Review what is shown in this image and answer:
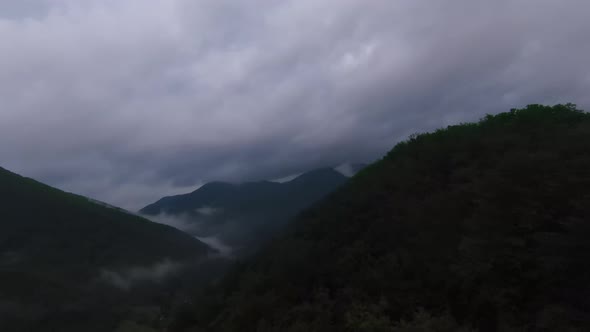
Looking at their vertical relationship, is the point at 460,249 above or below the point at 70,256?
below

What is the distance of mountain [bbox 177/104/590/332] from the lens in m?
12.5

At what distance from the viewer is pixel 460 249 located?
14773mm

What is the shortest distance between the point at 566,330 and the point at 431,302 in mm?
5242

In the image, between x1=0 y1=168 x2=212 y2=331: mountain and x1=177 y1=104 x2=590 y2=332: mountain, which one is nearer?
x1=177 y1=104 x2=590 y2=332: mountain

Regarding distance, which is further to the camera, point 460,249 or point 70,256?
point 70,256

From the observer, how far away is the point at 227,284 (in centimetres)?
3316

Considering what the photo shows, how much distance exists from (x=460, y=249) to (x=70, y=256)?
129 metres

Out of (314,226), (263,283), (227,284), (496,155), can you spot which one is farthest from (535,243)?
(227,284)

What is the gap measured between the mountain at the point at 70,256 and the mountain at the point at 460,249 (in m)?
79.7

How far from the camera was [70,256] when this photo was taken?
12238 cm

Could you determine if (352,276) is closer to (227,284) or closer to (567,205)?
(567,205)

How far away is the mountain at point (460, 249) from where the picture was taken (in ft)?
41.1

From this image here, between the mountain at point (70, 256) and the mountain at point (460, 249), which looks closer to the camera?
the mountain at point (460, 249)

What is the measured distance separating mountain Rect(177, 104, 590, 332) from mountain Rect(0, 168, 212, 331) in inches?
3139
